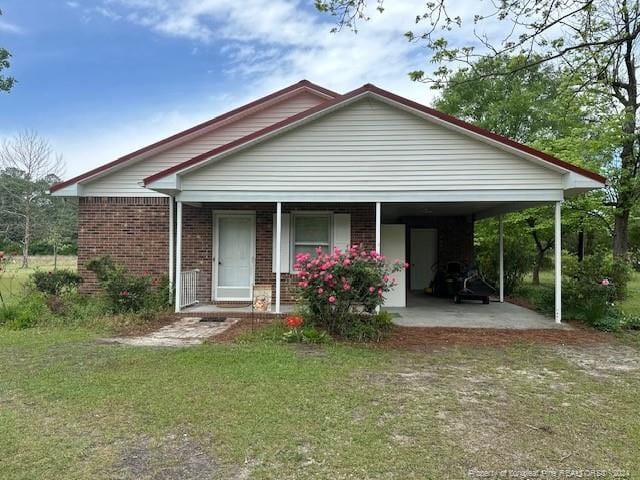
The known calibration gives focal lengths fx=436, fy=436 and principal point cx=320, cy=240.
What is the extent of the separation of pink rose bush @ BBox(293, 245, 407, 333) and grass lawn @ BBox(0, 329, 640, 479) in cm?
94

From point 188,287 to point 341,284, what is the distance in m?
4.66

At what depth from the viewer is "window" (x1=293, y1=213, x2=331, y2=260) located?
10.7 meters

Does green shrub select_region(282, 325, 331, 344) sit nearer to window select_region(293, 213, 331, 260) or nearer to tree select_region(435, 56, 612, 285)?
window select_region(293, 213, 331, 260)

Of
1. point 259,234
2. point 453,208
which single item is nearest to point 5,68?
point 259,234

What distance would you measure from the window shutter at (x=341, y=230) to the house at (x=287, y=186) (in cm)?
2

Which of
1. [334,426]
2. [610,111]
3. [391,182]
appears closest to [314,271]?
[391,182]

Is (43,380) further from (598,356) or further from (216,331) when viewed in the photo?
(598,356)

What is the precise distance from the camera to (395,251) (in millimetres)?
11070

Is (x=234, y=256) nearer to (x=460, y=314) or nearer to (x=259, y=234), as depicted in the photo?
(x=259, y=234)

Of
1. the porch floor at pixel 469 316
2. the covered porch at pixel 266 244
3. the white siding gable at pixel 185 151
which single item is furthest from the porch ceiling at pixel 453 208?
the white siding gable at pixel 185 151

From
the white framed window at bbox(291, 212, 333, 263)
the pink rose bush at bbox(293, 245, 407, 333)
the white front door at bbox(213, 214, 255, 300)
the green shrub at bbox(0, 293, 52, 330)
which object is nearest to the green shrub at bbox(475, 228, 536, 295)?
the white framed window at bbox(291, 212, 333, 263)

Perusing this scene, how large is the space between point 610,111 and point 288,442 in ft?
48.6

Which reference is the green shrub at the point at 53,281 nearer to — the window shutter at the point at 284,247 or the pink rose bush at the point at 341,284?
the window shutter at the point at 284,247

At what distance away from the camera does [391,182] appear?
9.12 m
